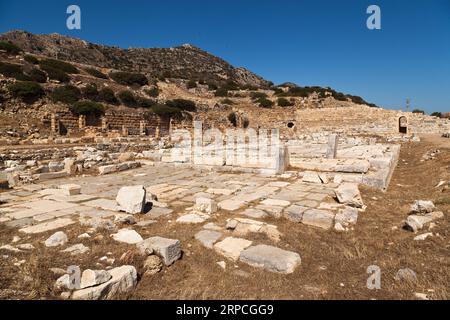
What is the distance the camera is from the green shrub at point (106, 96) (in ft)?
94.4

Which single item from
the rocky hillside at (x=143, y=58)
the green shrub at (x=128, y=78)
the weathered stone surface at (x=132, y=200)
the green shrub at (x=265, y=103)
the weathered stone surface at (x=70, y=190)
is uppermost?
the rocky hillside at (x=143, y=58)

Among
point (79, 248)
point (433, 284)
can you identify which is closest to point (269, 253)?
point (433, 284)

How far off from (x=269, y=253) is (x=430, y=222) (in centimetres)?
271

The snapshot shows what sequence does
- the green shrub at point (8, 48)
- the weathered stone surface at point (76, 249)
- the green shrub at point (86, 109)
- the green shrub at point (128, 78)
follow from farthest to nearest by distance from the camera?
the green shrub at point (128, 78), the green shrub at point (8, 48), the green shrub at point (86, 109), the weathered stone surface at point (76, 249)

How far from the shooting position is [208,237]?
394 centimetres

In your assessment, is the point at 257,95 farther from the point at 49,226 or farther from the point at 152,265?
the point at 152,265

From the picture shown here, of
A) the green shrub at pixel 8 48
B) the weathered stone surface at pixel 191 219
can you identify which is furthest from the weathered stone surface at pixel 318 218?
the green shrub at pixel 8 48

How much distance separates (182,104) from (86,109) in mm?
11855

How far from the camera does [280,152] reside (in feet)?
29.5

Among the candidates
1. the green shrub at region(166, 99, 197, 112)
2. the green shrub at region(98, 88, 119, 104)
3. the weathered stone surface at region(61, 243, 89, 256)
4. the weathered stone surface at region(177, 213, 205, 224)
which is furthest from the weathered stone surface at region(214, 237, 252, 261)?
the green shrub at region(166, 99, 197, 112)

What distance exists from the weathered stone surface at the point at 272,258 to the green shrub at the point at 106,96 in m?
29.4

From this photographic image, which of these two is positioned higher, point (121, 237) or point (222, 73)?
point (222, 73)

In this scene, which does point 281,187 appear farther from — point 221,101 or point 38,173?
point 221,101

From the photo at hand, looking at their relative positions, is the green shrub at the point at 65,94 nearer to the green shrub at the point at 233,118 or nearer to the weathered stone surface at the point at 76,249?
the green shrub at the point at 233,118
